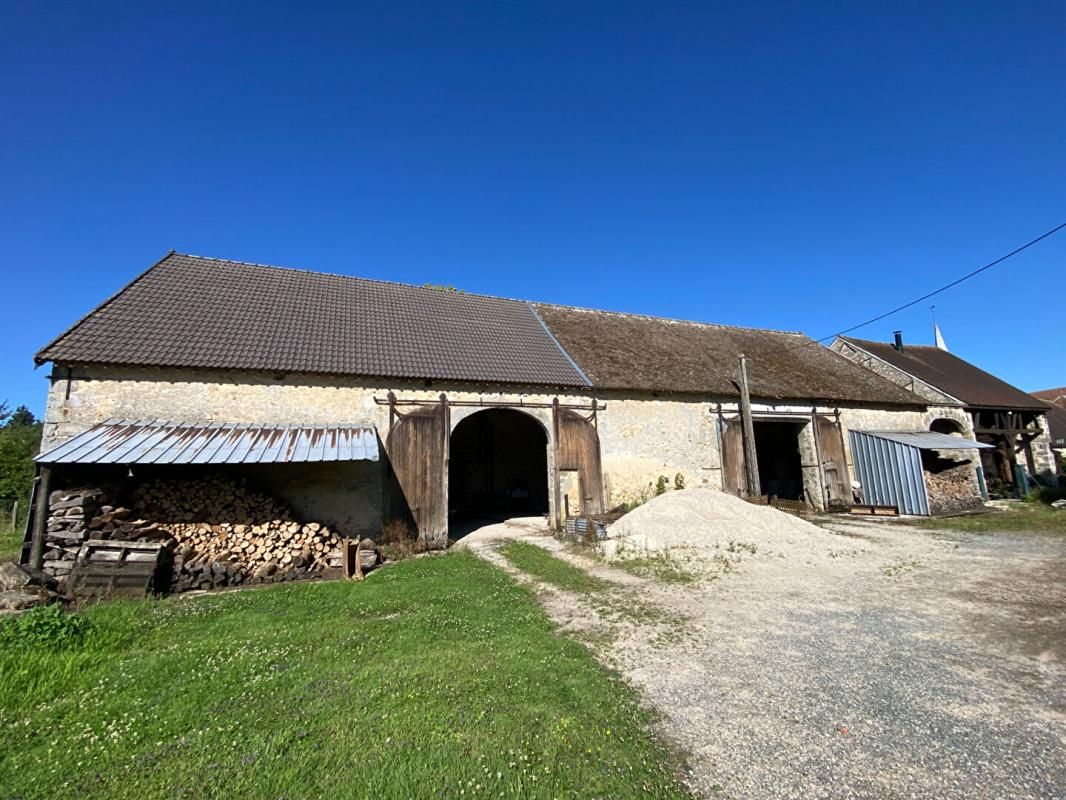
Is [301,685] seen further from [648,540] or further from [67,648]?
[648,540]

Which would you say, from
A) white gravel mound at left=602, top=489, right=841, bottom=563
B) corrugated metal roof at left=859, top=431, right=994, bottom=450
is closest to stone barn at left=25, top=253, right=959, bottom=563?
corrugated metal roof at left=859, top=431, right=994, bottom=450

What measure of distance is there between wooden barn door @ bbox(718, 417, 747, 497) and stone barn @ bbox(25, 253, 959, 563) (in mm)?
61

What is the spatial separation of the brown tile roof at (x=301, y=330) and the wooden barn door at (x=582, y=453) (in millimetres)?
1078

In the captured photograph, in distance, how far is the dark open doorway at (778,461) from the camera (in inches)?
734

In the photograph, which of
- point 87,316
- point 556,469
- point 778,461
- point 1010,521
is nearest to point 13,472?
point 87,316

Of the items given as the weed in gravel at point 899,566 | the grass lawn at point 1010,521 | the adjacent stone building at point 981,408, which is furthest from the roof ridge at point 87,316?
the adjacent stone building at point 981,408

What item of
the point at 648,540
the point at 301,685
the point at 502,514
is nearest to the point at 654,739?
the point at 301,685

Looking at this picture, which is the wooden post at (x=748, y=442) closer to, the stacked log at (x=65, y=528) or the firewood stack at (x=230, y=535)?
the firewood stack at (x=230, y=535)

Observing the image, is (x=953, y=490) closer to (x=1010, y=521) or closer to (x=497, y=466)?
(x=1010, y=521)

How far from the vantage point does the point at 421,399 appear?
443 inches

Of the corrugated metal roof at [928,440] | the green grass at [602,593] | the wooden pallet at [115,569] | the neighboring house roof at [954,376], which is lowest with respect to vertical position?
the green grass at [602,593]

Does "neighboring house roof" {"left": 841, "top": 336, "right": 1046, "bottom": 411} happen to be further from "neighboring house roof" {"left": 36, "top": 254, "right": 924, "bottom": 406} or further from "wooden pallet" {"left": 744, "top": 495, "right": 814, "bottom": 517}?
"wooden pallet" {"left": 744, "top": 495, "right": 814, "bottom": 517}

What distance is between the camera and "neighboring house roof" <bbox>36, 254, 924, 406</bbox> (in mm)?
9984

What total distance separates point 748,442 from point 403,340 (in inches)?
421
